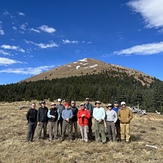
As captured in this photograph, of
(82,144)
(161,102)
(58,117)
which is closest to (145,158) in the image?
(82,144)

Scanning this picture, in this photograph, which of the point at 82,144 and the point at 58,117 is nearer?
the point at 82,144

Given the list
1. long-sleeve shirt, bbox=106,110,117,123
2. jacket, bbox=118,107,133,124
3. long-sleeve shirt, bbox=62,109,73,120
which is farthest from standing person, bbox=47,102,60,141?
jacket, bbox=118,107,133,124

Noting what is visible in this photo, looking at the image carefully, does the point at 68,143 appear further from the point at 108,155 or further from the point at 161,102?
the point at 161,102

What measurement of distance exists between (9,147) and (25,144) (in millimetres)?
926

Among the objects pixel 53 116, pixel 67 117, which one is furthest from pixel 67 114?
pixel 53 116

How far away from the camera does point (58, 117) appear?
14.8 meters

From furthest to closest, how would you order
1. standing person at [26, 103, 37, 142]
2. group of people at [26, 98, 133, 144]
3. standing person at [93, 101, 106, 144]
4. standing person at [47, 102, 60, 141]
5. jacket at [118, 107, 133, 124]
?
standing person at [47, 102, 60, 141], standing person at [26, 103, 37, 142], jacket at [118, 107, 133, 124], group of people at [26, 98, 133, 144], standing person at [93, 101, 106, 144]

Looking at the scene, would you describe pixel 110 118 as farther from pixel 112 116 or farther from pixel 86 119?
pixel 86 119

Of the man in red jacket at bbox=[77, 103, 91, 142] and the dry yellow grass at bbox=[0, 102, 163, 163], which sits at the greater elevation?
the man in red jacket at bbox=[77, 103, 91, 142]

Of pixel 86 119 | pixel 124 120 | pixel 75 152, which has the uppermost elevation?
pixel 86 119

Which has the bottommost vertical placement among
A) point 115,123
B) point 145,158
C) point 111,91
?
point 145,158

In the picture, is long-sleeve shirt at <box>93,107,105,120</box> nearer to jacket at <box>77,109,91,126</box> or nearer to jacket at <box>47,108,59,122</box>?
jacket at <box>77,109,91,126</box>

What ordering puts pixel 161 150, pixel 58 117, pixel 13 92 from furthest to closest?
pixel 13 92
pixel 58 117
pixel 161 150

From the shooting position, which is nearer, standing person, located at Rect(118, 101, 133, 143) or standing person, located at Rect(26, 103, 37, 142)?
standing person, located at Rect(118, 101, 133, 143)
